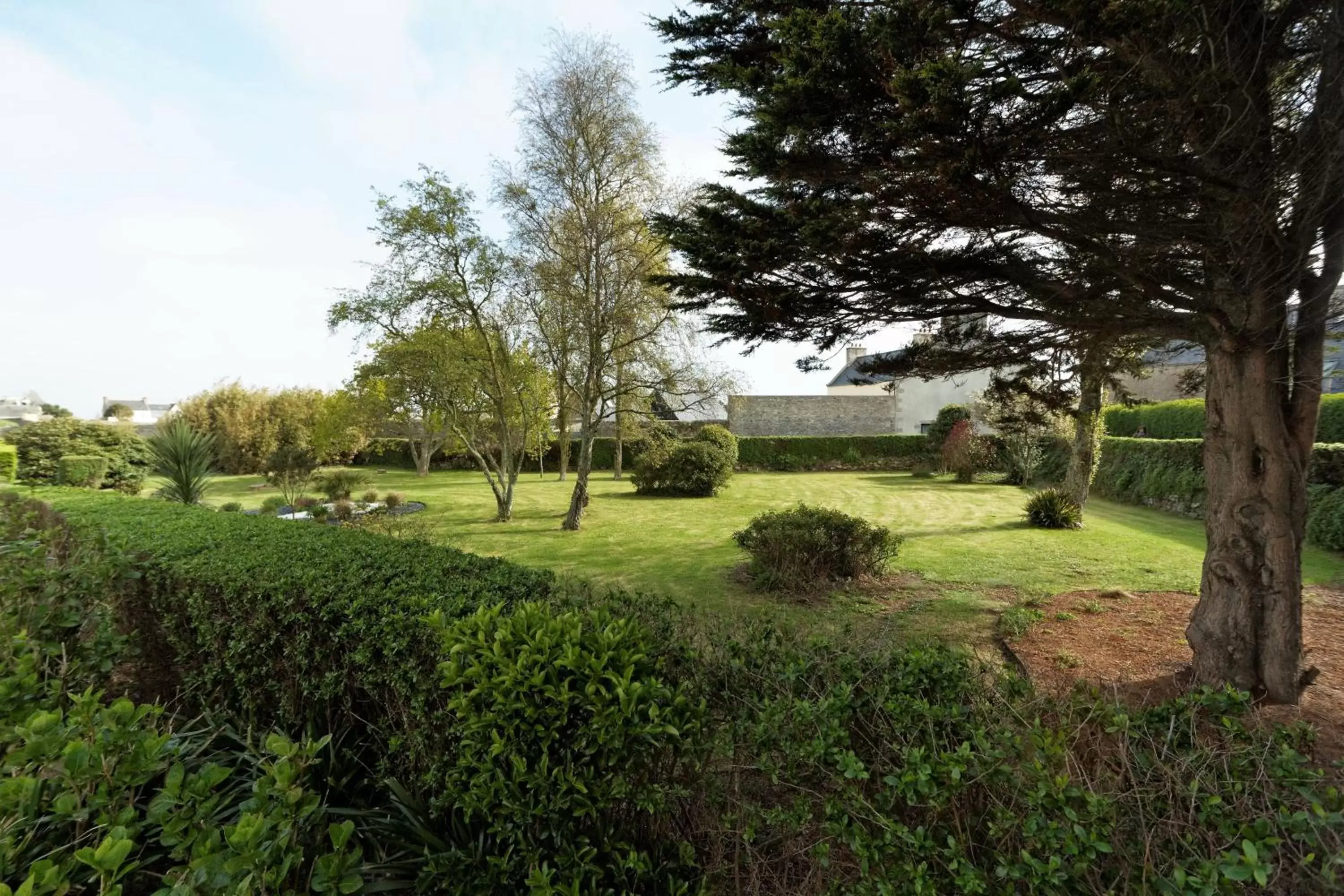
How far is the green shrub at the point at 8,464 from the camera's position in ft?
49.6

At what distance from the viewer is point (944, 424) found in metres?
26.4

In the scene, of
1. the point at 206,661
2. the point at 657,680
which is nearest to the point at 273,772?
the point at 657,680

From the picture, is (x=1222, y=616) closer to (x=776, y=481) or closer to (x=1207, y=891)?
(x=1207, y=891)

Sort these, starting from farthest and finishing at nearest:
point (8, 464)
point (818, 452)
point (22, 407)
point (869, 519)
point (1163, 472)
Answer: point (22, 407)
point (818, 452)
point (1163, 472)
point (8, 464)
point (869, 519)

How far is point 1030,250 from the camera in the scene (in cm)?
479

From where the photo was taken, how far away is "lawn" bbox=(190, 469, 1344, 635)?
8156 mm

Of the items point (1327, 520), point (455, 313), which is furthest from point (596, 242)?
point (1327, 520)

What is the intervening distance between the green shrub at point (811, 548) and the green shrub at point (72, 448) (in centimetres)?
1840

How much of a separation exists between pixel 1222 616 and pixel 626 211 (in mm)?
12384

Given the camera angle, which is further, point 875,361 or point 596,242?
point 596,242

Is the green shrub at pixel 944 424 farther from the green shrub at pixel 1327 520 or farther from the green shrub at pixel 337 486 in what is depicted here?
the green shrub at pixel 337 486

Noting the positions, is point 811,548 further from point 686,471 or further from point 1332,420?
point 1332,420

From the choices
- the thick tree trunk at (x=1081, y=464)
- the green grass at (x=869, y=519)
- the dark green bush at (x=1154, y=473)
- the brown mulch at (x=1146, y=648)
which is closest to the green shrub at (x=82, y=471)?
the green grass at (x=869, y=519)

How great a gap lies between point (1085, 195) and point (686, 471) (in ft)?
51.9
